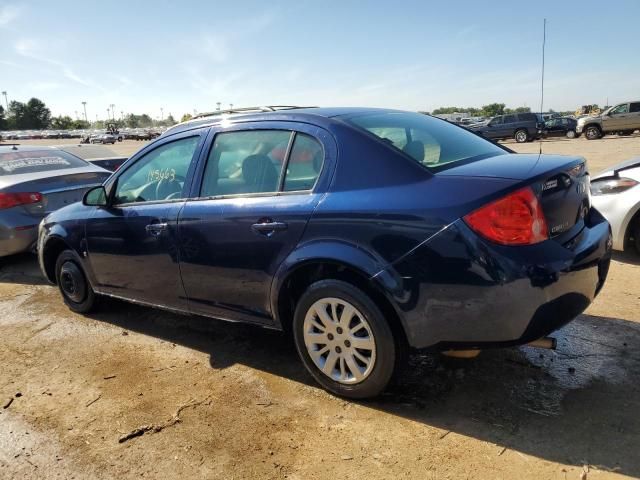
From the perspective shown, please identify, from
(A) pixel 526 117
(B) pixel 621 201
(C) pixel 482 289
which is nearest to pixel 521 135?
(A) pixel 526 117

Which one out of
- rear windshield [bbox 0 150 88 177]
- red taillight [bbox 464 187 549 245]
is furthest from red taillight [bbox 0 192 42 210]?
red taillight [bbox 464 187 549 245]

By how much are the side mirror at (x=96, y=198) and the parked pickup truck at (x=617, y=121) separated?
93.3 ft

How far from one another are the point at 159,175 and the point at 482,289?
101 inches

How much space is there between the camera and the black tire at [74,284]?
4.66m

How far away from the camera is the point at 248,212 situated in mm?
3182

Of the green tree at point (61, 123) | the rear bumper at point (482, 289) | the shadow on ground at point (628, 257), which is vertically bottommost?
the shadow on ground at point (628, 257)

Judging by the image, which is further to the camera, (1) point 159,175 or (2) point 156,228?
(1) point 159,175

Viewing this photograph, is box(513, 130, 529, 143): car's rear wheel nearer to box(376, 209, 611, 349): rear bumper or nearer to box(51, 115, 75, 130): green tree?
box(376, 209, 611, 349): rear bumper

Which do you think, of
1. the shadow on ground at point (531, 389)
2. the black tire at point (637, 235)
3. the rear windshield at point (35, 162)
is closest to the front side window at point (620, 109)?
the black tire at point (637, 235)

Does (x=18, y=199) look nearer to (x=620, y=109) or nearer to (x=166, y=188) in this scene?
(x=166, y=188)

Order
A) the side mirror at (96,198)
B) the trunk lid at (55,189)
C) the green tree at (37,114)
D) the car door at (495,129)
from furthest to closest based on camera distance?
the green tree at (37,114), the car door at (495,129), the trunk lid at (55,189), the side mirror at (96,198)

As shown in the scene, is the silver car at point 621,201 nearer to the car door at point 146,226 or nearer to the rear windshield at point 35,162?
the car door at point 146,226

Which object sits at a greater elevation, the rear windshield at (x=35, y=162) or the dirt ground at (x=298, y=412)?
the rear windshield at (x=35, y=162)

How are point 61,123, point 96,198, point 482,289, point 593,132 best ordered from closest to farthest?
point 482,289 < point 96,198 < point 593,132 < point 61,123
